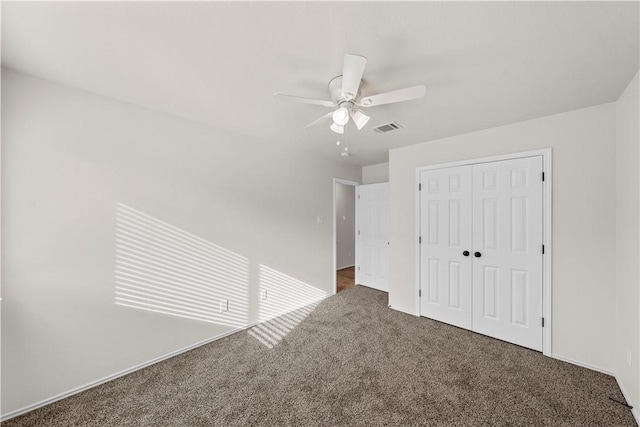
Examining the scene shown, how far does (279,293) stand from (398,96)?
2.76 m

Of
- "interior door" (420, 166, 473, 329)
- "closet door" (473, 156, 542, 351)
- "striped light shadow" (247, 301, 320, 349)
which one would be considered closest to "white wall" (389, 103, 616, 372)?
"closet door" (473, 156, 542, 351)

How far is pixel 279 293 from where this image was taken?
127 inches

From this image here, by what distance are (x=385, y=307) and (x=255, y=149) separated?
290 cm

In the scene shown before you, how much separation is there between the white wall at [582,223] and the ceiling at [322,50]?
10.2 inches

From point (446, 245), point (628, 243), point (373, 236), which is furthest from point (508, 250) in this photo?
point (373, 236)

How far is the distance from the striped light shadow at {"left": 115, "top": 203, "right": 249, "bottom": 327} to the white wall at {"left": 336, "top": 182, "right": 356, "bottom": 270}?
3348 mm

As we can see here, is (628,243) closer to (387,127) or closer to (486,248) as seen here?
(486,248)

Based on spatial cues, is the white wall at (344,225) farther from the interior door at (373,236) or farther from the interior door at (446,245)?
the interior door at (446,245)

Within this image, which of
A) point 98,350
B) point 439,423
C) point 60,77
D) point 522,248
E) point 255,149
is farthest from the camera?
point 255,149

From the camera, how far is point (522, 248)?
95.7 inches

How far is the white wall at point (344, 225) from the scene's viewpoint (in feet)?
19.4

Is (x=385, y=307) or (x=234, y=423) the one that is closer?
(x=234, y=423)

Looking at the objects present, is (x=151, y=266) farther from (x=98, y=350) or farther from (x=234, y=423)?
(x=234, y=423)

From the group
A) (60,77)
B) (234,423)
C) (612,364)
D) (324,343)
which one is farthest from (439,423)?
(60,77)
